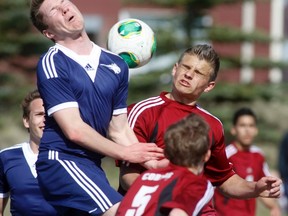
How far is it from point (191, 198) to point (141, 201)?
28 centimetres

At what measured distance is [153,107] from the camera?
6551mm

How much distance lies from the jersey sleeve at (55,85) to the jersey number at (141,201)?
2.40ft

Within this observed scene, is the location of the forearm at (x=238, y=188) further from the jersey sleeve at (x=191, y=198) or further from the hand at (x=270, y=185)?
the jersey sleeve at (x=191, y=198)

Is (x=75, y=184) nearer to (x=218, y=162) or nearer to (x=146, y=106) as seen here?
(x=146, y=106)

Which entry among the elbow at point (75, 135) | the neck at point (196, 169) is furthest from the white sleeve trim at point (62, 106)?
the neck at point (196, 169)

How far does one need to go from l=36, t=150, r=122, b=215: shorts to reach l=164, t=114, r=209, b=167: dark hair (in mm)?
526

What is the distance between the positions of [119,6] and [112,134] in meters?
21.0

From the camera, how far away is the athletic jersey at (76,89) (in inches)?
226

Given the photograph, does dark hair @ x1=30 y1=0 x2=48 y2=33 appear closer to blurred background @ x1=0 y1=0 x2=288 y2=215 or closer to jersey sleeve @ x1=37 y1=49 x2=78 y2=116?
jersey sleeve @ x1=37 y1=49 x2=78 y2=116

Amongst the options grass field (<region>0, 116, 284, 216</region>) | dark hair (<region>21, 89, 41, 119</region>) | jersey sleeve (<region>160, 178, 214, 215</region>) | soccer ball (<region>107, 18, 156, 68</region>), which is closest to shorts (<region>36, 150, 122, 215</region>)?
jersey sleeve (<region>160, 178, 214, 215</region>)

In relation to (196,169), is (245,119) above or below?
below

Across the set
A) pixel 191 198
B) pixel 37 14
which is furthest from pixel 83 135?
pixel 37 14

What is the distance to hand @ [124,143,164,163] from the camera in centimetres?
574

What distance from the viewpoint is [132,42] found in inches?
267
